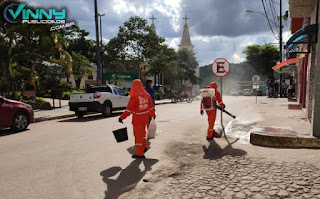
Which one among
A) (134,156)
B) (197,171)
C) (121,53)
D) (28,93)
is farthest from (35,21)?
(121,53)

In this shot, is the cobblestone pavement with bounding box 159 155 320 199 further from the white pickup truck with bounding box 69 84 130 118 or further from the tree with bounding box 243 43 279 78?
the tree with bounding box 243 43 279 78

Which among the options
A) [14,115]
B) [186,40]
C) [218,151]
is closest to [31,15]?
[14,115]

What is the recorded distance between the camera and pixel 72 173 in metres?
4.79

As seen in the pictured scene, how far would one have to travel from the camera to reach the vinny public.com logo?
14820 mm

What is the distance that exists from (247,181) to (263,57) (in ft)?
157

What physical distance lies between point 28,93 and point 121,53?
16188mm

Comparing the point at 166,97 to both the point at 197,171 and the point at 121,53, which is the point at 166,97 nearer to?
the point at 121,53

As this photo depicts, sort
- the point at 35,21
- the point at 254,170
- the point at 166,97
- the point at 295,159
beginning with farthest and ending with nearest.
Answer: the point at 166,97 < the point at 35,21 < the point at 295,159 < the point at 254,170

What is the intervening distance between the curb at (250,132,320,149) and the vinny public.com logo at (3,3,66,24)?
13.8 m

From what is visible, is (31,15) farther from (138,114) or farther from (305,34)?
(305,34)

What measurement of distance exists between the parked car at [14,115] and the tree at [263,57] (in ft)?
144

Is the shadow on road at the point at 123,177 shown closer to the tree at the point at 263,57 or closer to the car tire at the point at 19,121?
the car tire at the point at 19,121

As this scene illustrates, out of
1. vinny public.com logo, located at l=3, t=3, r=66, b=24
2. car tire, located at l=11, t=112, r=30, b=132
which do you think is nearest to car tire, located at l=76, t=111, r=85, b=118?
car tire, located at l=11, t=112, r=30, b=132

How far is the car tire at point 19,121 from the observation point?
9.70m
